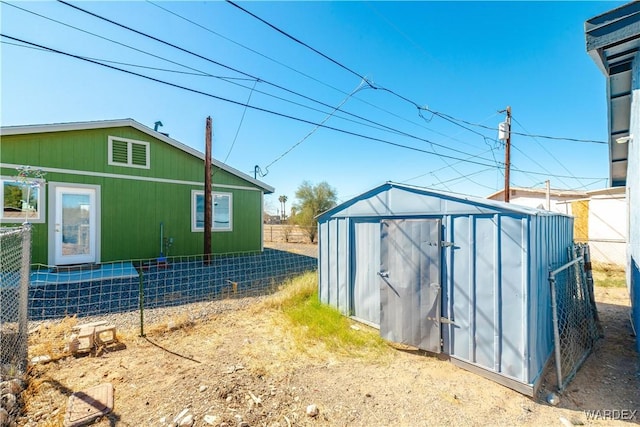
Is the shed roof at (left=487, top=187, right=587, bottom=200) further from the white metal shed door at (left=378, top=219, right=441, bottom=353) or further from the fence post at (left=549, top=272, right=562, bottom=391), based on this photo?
the white metal shed door at (left=378, top=219, right=441, bottom=353)

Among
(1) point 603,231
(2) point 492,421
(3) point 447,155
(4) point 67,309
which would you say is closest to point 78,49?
(4) point 67,309

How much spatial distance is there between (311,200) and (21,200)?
50.5 ft

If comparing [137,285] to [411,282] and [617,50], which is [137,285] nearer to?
[411,282]

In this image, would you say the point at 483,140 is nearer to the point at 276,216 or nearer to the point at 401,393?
the point at 401,393

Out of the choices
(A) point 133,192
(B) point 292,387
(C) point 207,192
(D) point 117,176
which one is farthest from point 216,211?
(B) point 292,387

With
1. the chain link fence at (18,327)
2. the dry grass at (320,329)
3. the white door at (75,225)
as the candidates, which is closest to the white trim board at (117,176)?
the white door at (75,225)

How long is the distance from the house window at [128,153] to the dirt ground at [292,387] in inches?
242

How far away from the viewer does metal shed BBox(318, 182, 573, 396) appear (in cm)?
276

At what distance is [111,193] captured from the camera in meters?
8.14

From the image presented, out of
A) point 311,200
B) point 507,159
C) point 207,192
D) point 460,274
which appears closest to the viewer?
point 460,274

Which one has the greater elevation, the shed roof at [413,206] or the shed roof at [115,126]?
the shed roof at [115,126]

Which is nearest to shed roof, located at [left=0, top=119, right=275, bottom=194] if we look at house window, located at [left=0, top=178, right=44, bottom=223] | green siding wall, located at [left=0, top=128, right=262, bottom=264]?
green siding wall, located at [left=0, top=128, right=262, bottom=264]

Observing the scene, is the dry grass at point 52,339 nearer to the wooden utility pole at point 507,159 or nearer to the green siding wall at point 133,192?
the green siding wall at point 133,192

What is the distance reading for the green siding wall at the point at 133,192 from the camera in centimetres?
707
